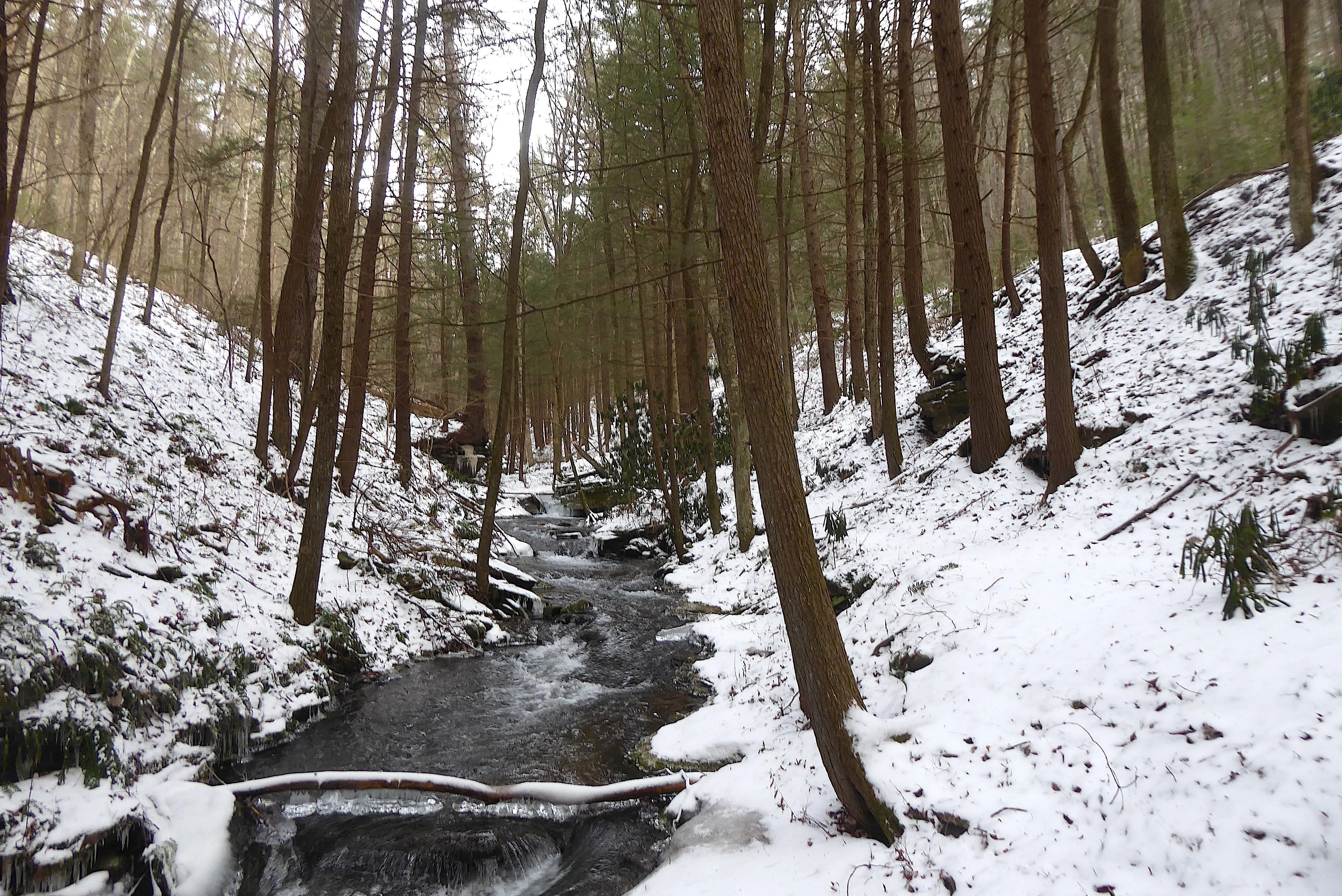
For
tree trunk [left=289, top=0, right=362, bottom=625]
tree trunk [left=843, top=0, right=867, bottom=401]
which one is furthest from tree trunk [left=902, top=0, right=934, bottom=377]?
tree trunk [left=289, top=0, right=362, bottom=625]

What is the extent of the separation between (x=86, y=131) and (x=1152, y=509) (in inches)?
656

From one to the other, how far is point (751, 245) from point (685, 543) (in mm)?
10868

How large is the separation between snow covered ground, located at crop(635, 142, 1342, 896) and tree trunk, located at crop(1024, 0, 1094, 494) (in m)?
0.34

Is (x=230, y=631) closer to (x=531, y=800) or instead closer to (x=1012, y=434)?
(x=531, y=800)

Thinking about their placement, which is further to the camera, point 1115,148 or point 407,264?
point 407,264

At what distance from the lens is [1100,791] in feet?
10.2

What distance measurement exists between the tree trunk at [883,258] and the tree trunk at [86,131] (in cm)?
1125

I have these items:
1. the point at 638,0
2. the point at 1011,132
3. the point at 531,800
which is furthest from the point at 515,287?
the point at 1011,132

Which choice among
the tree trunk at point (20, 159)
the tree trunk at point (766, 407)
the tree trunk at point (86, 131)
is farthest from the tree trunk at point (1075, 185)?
the tree trunk at point (86, 131)

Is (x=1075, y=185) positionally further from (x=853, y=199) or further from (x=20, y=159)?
(x=20, y=159)

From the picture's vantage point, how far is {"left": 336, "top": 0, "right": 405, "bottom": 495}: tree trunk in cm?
821

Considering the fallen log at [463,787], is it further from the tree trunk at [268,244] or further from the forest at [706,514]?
the tree trunk at [268,244]

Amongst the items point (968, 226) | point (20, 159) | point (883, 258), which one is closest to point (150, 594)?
point (20, 159)

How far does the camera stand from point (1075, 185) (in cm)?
1176
